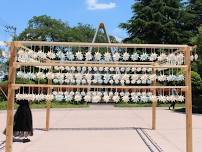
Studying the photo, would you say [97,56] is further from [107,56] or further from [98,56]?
[107,56]

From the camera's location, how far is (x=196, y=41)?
2892 centimetres

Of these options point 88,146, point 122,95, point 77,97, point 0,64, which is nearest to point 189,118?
point 122,95

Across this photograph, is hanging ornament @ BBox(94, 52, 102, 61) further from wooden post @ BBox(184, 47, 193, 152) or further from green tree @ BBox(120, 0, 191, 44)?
green tree @ BBox(120, 0, 191, 44)

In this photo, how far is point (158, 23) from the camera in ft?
155

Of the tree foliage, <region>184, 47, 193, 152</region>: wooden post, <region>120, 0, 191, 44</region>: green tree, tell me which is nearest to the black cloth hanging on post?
<region>184, 47, 193, 152</region>: wooden post

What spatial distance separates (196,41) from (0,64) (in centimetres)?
1930

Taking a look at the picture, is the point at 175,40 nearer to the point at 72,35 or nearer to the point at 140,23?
the point at 140,23

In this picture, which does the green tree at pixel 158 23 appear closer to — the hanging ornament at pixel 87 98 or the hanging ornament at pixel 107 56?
the hanging ornament at pixel 107 56

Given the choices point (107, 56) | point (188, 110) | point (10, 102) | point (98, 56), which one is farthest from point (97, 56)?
point (188, 110)

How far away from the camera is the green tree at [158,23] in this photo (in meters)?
47.6

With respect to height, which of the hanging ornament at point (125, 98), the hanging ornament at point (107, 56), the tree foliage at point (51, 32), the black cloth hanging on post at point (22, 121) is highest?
the tree foliage at point (51, 32)

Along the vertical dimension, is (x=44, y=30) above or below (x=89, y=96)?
above

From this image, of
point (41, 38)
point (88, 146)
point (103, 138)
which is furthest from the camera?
point (41, 38)

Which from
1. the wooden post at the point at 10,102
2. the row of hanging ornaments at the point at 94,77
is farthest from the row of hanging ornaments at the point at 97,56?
the row of hanging ornaments at the point at 94,77
